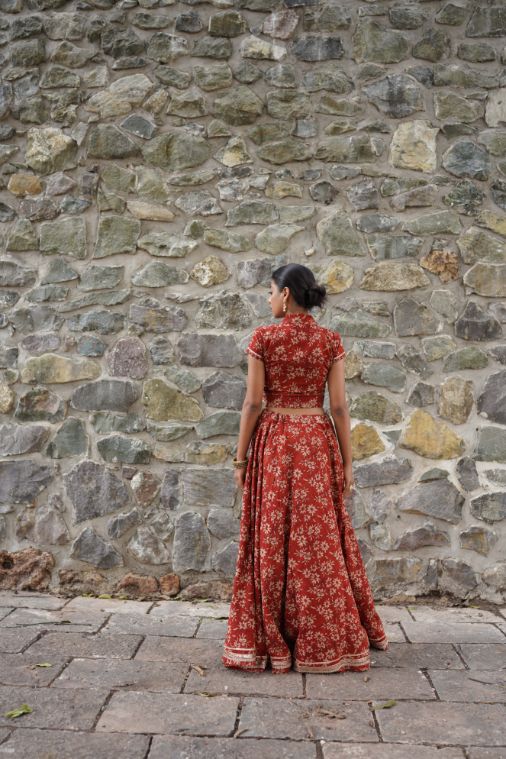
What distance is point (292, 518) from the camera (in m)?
2.88

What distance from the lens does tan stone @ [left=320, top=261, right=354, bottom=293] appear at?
12.5ft

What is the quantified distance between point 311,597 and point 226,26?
9.64 ft

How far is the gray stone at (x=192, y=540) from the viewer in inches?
149

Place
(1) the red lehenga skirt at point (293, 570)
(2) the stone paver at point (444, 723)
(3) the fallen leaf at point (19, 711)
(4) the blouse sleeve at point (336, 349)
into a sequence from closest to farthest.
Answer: (2) the stone paver at point (444, 723) → (3) the fallen leaf at point (19, 711) → (1) the red lehenga skirt at point (293, 570) → (4) the blouse sleeve at point (336, 349)

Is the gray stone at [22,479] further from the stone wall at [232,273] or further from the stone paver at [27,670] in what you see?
the stone paver at [27,670]

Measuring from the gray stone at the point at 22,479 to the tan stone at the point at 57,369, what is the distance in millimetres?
445

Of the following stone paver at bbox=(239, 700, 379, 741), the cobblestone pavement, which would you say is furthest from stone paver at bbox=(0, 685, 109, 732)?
stone paver at bbox=(239, 700, 379, 741)

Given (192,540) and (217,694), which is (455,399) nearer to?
(192,540)

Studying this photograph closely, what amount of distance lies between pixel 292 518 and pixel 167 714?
2.77 ft

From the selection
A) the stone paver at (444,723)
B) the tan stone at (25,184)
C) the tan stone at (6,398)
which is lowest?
the stone paver at (444,723)

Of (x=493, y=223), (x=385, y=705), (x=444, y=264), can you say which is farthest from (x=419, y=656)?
(x=493, y=223)

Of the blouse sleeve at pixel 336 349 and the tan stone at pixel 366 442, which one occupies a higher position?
the blouse sleeve at pixel 336 349

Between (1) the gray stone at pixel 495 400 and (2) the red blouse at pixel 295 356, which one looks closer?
(2) the red blouse at pixel 295 356

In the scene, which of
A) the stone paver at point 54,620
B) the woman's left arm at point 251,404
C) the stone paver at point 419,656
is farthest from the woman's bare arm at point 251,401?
the stone paver at point 54,620
